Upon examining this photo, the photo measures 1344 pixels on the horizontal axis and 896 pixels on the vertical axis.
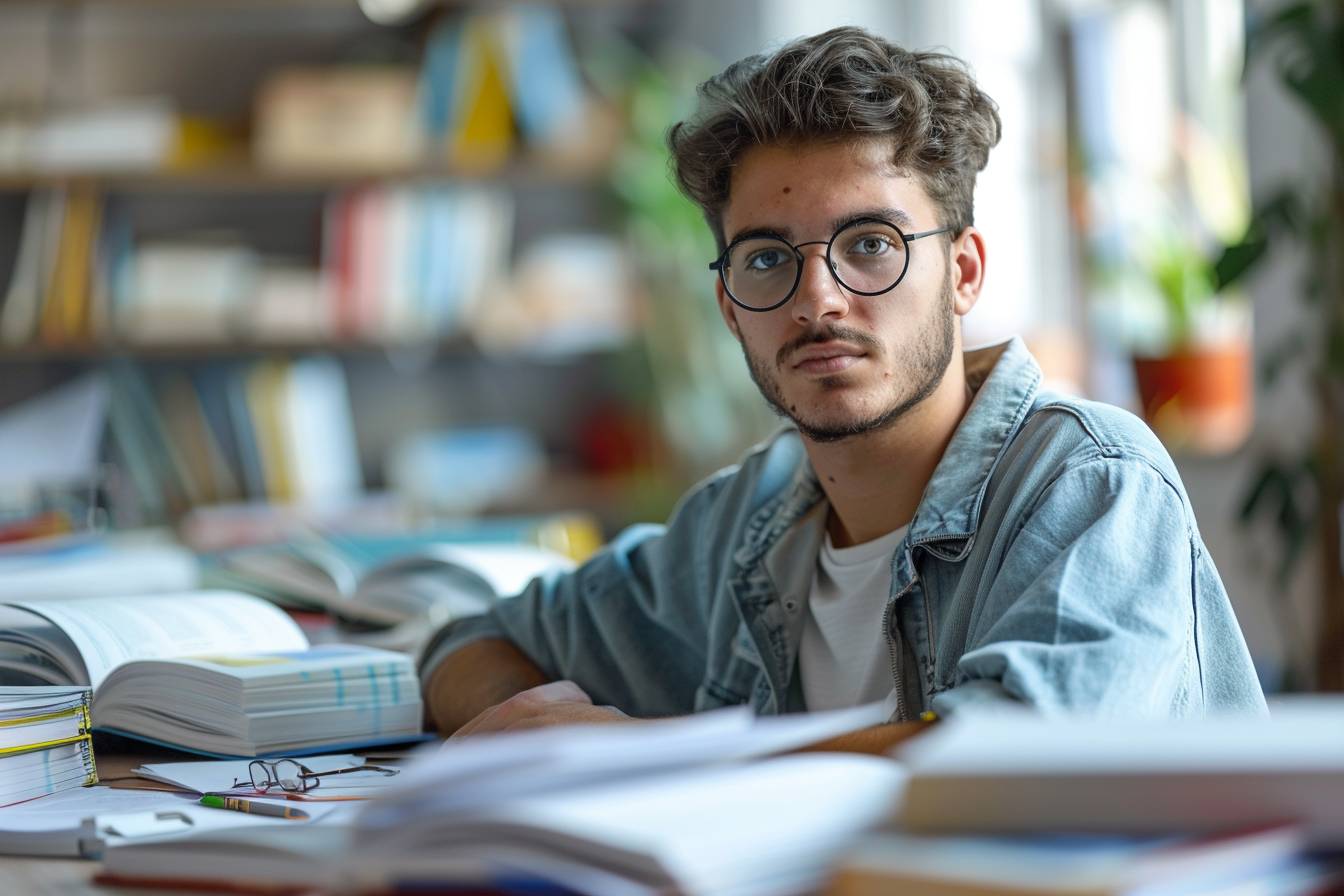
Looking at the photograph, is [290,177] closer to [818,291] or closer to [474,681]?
[474,681]

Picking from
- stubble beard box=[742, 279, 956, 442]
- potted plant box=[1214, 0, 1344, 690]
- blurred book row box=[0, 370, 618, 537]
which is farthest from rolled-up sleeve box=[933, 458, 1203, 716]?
blurred book row box=[0, 370, 618, 537]

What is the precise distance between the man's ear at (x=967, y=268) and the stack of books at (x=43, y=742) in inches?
32.7

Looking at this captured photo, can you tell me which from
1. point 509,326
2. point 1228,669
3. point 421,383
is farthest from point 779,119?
point 421,383

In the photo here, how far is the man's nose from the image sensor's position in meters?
1.31

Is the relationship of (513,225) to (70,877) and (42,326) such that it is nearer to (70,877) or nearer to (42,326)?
(42,326)

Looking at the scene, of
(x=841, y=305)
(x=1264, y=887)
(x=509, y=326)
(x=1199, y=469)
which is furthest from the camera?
(x=509, y=326)

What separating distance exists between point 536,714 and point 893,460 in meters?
0.41

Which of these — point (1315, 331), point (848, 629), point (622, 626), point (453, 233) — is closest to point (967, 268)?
point (848, 629)

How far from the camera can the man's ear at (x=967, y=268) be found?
1.45m

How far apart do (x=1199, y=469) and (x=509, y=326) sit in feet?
5.86

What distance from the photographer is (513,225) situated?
14.2 feet

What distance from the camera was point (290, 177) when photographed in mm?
3914

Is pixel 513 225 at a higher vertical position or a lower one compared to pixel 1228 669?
higher

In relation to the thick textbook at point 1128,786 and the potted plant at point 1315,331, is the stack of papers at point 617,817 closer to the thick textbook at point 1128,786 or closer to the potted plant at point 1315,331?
the thick textbook at point 1128,786
